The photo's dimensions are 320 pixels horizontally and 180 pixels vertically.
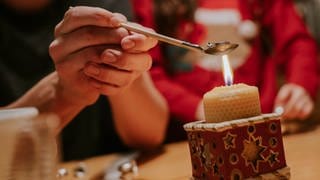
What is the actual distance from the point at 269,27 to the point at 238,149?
0.78 metres

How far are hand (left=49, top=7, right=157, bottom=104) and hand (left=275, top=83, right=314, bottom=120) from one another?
1.53 ft

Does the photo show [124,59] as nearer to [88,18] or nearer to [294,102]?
[88,18]

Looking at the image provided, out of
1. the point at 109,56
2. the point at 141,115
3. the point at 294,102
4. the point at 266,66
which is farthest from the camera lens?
the point at 266,66

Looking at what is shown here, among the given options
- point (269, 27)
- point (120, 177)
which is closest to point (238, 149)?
point (120, 177)

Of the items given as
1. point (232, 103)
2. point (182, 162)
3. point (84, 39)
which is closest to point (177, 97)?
point (182, 162)

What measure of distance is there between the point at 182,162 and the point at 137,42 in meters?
0.20

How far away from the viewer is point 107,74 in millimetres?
530

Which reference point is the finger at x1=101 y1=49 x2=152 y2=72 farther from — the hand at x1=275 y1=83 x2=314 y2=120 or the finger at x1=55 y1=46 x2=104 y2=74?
the hand at x1=275 y1=83 x2=314 y2=120

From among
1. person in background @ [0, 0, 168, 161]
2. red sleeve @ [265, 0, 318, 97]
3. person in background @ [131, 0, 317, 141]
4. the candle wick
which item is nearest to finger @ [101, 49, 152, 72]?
person in background @ [0, 0, 168, 161]

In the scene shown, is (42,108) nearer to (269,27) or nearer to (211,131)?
(211,131)

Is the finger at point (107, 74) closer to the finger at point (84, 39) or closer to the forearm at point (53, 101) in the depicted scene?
the finger at point (84, 39)

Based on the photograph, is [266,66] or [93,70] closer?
[93,70]

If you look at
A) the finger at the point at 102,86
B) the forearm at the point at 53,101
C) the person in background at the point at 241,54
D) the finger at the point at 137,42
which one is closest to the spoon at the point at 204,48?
the finger at the point at 137,42

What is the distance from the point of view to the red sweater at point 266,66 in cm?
100
